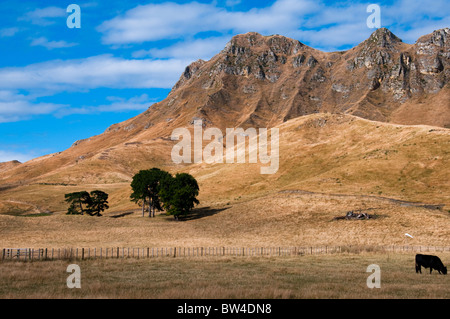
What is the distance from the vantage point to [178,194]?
9712 centimetres

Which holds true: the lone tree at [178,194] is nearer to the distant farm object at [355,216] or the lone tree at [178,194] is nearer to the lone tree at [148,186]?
the lone tree at [148,186]

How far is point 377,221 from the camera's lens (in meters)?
72.8

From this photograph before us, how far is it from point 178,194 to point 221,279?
69853 mm

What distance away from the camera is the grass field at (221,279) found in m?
21.7

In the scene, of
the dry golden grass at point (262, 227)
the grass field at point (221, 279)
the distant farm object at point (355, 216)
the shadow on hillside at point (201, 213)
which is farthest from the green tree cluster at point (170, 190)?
the grass field at point (221, 279)

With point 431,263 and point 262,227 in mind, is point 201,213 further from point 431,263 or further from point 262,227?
point 431,263

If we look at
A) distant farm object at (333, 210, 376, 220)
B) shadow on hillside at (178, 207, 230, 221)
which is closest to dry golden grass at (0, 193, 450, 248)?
shadow on hillside at (178, 207, 230, 221)

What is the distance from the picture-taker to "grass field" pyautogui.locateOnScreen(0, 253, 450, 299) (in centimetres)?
2166

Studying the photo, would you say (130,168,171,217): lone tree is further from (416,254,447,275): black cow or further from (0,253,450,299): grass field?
(416,254,447,275): black cow

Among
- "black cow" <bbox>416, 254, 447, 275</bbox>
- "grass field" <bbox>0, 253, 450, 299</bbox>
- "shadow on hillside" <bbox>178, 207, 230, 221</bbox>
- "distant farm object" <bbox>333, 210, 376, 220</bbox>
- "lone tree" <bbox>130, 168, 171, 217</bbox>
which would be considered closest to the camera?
"grass field" <bbox>0, 253, 450, 299</bbox>

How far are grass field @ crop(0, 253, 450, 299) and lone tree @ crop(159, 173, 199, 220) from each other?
5486 centimetres

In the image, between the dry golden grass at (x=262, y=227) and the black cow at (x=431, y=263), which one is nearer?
the black cow at (x=431, y=263)

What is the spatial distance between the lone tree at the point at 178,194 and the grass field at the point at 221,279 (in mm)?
54859
